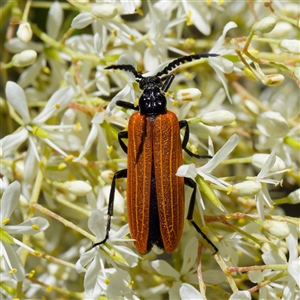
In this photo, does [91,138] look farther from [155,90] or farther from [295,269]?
[295,269]

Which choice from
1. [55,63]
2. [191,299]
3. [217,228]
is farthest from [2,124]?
[191,299]

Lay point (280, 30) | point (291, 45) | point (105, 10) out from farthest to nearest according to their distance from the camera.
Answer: point (280, 30) < point (105, 10) < point (291, 45)

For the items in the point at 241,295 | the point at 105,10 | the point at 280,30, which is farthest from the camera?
the point at 280,30

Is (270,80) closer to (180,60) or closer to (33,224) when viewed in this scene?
(180,60)

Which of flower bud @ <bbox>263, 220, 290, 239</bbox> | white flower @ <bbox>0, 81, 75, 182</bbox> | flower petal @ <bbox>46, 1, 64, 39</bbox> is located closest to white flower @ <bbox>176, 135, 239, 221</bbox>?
flower bud @ <bbox>263, 220, 290, 239</bbox>

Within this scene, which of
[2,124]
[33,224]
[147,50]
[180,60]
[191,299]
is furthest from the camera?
[2,124]

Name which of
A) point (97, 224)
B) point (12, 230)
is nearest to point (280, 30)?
point (97, 224)

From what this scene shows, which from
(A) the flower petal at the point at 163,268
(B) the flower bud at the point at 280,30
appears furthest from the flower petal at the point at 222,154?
(B) the flower bud at the point at 280,30

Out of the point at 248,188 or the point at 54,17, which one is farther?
the point at 54,17
